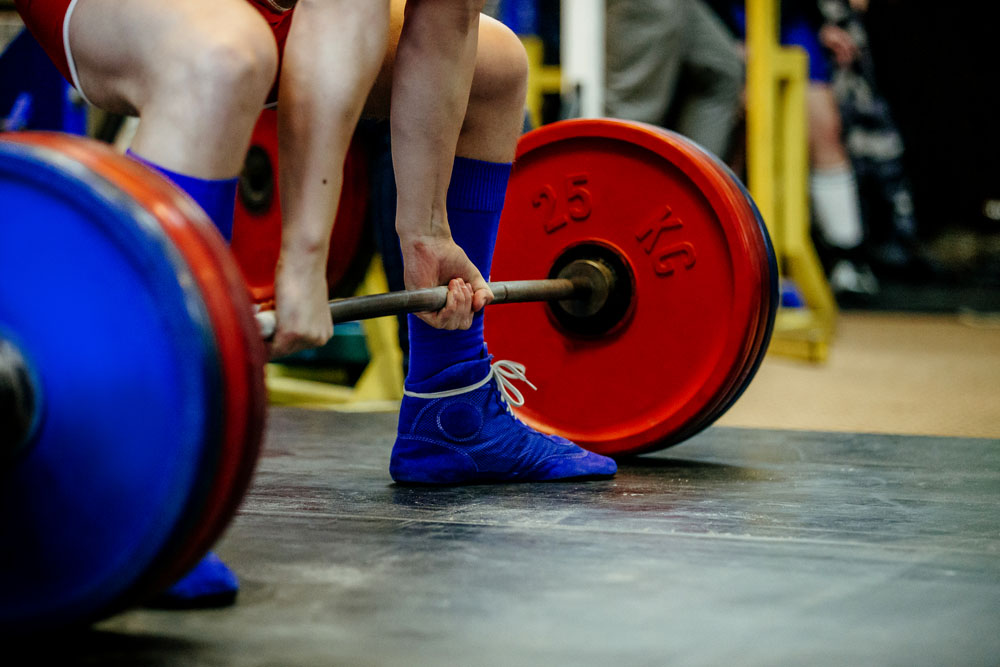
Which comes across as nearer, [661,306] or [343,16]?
[343,16]

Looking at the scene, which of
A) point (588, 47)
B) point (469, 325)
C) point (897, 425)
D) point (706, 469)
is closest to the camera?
point (469, 325)

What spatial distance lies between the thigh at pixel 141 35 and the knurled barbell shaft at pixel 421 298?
185 millimetres

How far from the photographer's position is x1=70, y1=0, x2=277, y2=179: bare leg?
73 centimetres

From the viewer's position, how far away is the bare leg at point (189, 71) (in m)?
0.73

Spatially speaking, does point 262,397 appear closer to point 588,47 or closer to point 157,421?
point 157,421

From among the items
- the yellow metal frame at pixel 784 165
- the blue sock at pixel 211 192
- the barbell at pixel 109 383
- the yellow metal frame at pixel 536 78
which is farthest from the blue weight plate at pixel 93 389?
the yellow metal frame at pixel 784 165

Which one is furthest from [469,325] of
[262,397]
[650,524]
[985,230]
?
[985,230]

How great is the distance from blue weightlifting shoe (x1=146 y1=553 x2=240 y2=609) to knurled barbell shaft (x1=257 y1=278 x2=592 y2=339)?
166 millimetres

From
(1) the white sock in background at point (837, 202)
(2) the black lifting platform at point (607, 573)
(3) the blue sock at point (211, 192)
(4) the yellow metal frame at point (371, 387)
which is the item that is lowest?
(2) the black lifting platform at point (607, 573)

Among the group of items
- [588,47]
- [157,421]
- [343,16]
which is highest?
[588,47]

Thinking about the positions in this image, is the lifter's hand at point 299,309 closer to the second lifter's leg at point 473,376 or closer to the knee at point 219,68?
the knee at point 219,68

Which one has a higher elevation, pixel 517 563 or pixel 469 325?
pixel 469 325

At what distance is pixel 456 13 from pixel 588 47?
2.54 metres

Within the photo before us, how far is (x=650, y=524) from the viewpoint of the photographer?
955 millimetres
